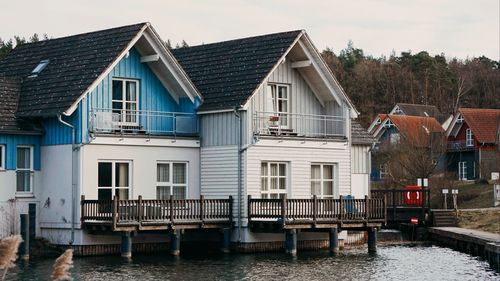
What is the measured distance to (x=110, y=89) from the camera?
41188 millimetres

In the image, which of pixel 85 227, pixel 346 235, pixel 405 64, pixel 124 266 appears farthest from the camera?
pixel 405 64

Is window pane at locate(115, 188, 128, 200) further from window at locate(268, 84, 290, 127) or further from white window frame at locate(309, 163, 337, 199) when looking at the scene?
white window frame at locate(309, 163, 337, 199)

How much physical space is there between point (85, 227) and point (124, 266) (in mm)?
3309

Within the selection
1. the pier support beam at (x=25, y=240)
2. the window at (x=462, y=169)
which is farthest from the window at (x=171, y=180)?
the window at (x=462, y=169)

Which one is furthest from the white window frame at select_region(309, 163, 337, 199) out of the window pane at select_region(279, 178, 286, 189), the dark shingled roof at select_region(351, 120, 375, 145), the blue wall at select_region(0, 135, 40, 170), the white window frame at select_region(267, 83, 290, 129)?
the blue wall at select_region(0, 135, 40, 170)

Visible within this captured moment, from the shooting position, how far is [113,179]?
4056cm

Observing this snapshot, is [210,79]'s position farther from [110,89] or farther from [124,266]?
[124,266]

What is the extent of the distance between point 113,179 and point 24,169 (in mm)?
3086

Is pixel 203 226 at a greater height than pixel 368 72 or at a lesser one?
lesser

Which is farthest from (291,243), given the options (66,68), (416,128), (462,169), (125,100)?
(462,169)

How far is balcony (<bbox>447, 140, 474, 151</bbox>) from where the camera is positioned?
91.1 metres

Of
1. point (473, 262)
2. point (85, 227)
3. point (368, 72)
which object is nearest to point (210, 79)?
point (85, 227)

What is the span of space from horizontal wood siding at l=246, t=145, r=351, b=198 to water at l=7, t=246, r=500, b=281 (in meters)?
2.65

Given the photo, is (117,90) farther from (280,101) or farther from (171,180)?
(280,101)
